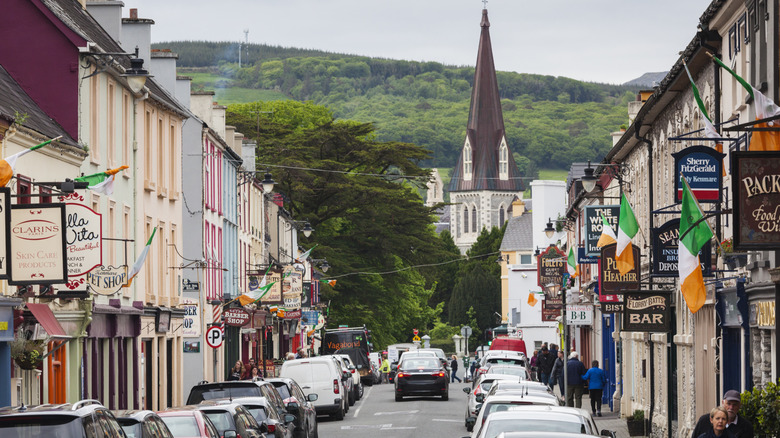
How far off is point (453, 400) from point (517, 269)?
64209 millimetres

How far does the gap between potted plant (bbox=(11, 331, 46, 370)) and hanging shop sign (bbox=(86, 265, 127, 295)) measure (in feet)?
7.77

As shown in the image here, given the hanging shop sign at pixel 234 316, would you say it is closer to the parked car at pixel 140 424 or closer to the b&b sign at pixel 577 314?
the b&b sign at pixel 577 314

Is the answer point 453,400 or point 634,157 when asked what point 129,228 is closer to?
point 634,157

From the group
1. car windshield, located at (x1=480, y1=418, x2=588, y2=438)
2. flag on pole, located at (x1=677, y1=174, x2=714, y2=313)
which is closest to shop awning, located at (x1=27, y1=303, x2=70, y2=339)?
flag on pole, located at (x1=677, y1=174, x2=714, y2=313)

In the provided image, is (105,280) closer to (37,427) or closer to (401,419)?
(401,419)

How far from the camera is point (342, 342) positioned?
205ft

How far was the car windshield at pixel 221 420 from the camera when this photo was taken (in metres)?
17.8

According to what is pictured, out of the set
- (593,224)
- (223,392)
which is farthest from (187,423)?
(593,224)

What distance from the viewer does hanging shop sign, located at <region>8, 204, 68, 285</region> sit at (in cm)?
1869

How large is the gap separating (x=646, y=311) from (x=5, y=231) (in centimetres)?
1225

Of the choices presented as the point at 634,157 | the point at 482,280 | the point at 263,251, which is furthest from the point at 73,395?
the point at 482,280

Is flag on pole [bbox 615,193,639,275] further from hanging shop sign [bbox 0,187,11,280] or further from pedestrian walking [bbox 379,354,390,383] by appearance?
pedestrian walking [bbox 379,354,390,383]

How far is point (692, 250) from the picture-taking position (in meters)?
18.6

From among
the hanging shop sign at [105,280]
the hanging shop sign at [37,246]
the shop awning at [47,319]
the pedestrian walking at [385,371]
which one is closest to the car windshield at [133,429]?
the hanging shop sign at [37,246]
